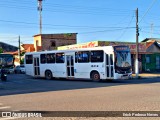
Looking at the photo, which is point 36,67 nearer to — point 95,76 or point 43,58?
point 43,58

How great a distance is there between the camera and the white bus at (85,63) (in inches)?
910

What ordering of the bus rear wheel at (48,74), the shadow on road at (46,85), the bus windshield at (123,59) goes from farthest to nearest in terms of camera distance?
the bus rear wheel at (48,74) < the bus windshield at (123,59) < the shadow on road at (46,85)

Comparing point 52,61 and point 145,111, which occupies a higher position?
point 52,61

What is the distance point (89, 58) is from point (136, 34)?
30.0 feet

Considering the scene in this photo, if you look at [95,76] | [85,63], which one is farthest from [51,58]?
[95,76]

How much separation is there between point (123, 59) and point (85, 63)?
11.0 feet

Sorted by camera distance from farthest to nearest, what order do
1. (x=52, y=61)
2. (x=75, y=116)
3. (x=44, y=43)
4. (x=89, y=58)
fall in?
(x=44, y=43) < (x=52, y=61) < (x=89, y=58) < (x=75, y=116)

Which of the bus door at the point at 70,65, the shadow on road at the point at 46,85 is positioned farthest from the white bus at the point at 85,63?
the shadow on road at the point at 46,85

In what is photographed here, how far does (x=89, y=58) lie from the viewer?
81.4 ft

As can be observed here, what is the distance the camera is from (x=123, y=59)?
76.8ft

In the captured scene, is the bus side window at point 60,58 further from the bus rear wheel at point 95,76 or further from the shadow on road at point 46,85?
the bus rear wheel at point 95,76

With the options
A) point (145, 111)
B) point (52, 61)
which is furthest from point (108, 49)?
point (145, 111)

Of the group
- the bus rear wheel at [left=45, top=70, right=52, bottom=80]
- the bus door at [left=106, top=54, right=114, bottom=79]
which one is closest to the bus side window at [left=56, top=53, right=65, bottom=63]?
the bus rear wheel at [left=45, top=70, right=52, bottom=80]

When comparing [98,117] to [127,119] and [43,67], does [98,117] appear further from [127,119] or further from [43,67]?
[43,67]
